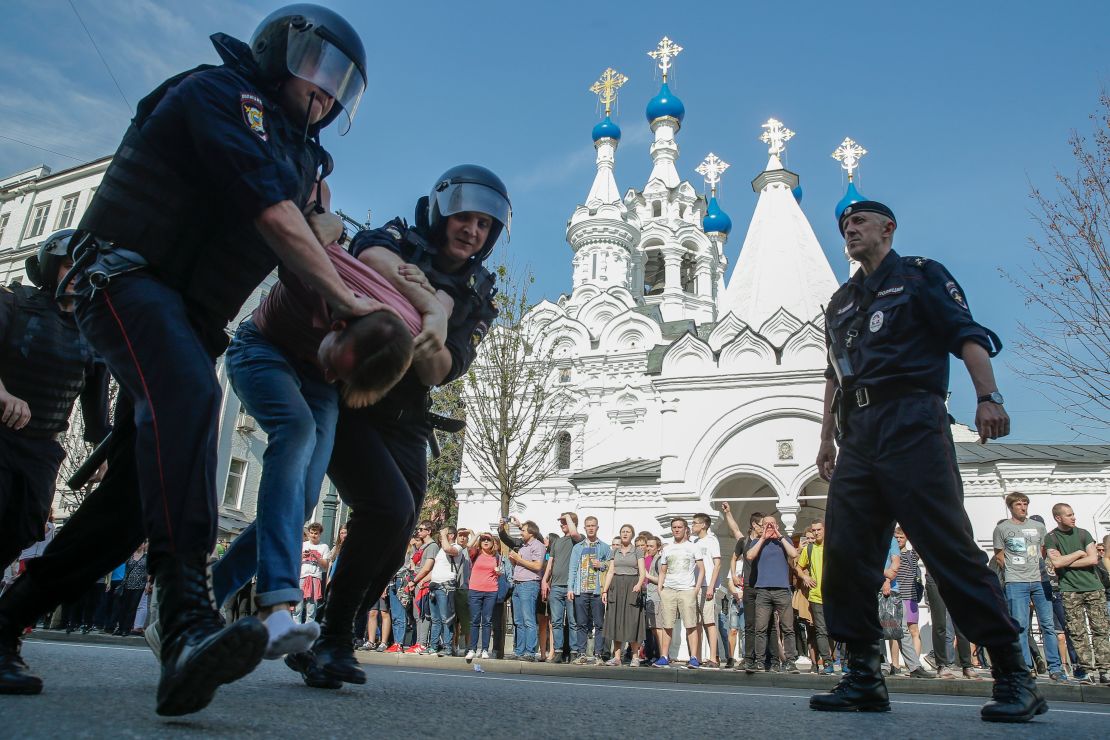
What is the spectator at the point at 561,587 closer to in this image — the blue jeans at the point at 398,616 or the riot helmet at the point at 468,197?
the blue jeans at the point at 398,616

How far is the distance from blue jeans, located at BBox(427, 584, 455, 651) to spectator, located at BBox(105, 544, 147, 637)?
4824mm

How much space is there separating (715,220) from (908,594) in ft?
169

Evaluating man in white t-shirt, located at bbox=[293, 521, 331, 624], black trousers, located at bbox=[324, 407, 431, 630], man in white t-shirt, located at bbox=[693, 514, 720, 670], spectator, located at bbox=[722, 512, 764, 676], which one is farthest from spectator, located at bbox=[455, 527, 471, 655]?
black trousers, located at bbox=[324, 407, 431, 630]

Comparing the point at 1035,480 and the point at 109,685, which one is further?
the point at 1035,480

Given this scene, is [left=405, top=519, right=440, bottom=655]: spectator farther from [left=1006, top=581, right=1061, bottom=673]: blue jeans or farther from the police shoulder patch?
the police shoulder patch

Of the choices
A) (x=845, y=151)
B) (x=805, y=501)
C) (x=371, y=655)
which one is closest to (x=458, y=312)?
(x=371, y=655)

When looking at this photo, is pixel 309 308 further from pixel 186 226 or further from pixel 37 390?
pixel 37 390

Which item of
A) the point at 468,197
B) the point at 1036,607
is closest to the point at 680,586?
the point at 1036,607

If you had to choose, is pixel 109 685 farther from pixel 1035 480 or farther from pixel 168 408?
pixel 1035 480

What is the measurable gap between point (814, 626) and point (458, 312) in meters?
9.68

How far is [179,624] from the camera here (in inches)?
79.1

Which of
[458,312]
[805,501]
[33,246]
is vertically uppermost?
[33,246]

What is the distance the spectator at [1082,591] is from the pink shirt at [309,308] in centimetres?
965

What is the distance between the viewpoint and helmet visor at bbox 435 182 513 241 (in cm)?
360
